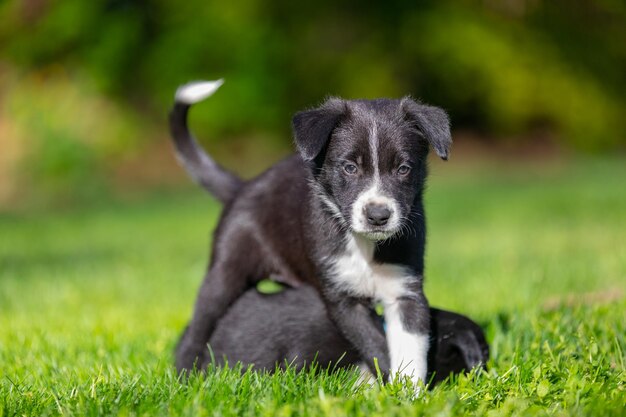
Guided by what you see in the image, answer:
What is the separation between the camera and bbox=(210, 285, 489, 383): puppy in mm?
4105

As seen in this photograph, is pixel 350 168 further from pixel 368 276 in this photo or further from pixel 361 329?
pixel 361 329

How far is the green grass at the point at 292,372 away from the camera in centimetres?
336

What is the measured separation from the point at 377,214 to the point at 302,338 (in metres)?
0.80

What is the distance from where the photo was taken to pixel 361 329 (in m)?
4.08

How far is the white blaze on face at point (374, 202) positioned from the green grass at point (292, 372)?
630 mm

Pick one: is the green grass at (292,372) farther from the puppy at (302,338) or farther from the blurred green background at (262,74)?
the blurred green background at (262,74)

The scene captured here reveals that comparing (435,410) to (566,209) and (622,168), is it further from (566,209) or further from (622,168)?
(622,168)

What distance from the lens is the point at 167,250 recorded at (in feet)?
32.0

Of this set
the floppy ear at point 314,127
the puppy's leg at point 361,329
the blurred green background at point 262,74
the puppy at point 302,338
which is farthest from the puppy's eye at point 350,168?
the blurred green background at point 262,74

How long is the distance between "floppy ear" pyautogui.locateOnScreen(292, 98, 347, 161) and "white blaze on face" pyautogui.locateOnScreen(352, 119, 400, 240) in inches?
9.6

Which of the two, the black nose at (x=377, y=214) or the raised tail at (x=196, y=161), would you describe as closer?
the black nose at (x=377, y=214)

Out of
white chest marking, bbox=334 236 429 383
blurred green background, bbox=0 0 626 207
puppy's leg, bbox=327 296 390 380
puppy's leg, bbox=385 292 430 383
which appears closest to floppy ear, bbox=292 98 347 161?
white chest marking, bbox=334 236 429 383

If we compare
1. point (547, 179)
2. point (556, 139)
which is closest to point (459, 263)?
point (547, 179)

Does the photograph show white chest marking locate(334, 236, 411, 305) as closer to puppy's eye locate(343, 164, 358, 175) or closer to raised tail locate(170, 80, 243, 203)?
puppy's eye locate(343, 164, 358, 175)
